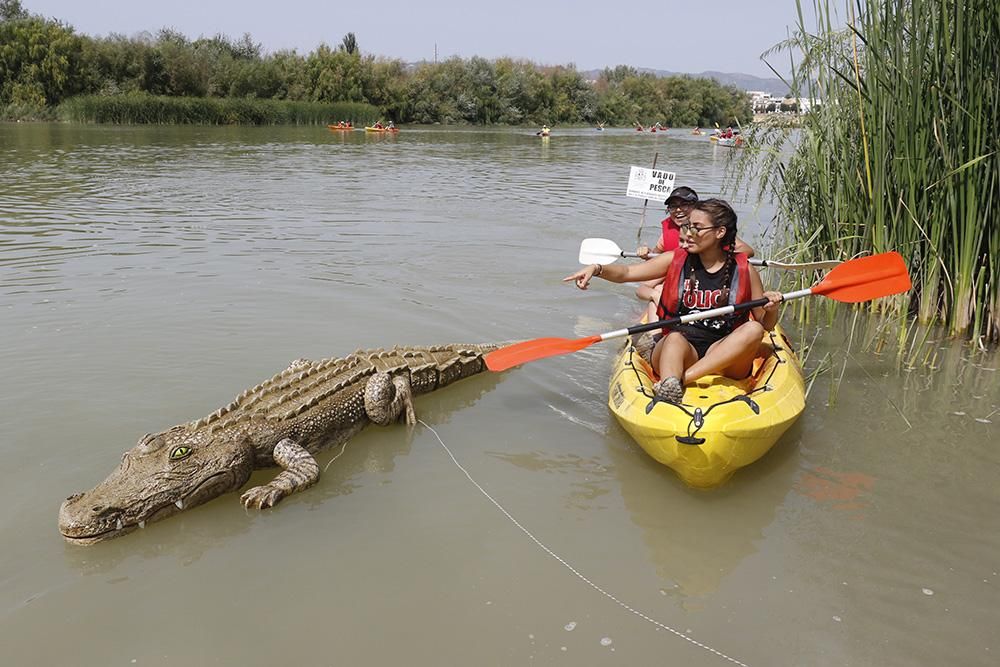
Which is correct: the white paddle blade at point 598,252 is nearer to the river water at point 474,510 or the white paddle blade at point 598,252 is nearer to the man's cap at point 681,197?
the river water at point 474,510

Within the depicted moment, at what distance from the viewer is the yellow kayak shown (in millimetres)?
3936

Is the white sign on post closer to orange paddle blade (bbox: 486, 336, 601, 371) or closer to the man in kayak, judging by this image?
the man in kayak

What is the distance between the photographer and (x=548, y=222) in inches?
536

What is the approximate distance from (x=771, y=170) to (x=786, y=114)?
0.59 m

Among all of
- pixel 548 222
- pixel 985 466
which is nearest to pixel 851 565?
pixel 985 466

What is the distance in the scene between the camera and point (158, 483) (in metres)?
3.86

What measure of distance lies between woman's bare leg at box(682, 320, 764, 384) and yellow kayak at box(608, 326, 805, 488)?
7 cm

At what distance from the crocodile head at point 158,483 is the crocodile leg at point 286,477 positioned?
0.17m

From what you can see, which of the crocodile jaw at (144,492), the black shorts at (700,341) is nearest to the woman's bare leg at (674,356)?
the black shorts at (700,341)

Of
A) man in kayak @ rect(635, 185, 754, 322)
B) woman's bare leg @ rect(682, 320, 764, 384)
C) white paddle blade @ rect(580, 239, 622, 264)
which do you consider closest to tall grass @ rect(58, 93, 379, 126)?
white paddle blade @ rect(580, 239, 622, 264)

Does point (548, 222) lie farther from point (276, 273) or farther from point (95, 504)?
point (95, 504)

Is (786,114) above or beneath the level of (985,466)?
above

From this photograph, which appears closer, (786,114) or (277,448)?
(277,448)

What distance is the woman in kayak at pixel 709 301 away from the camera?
4.68 meters
